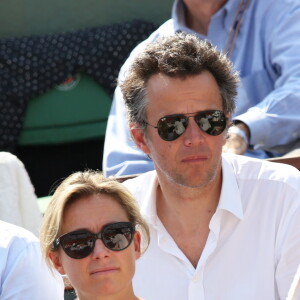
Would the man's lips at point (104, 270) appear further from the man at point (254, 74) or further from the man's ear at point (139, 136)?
the man at point (254, 74)

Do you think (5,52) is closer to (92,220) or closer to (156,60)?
(156,60)

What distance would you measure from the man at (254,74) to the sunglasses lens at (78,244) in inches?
46.7

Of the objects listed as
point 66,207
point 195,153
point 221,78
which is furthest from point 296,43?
point 66,207

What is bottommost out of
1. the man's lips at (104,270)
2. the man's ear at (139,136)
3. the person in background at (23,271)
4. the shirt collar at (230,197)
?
the person in background at (23,271)

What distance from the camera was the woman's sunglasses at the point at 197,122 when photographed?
2.60 meters

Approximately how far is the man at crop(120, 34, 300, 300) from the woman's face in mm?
396

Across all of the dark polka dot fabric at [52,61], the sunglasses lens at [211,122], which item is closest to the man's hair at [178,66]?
the sunglasses lens at [211,122]

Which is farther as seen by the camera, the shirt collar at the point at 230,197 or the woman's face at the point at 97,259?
the shirt collar at the point at 230,197

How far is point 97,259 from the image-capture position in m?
2.15

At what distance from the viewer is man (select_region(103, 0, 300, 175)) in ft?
11.0

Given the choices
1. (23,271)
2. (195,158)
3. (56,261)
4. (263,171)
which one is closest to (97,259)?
(56,261)

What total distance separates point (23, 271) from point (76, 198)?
1.13ft

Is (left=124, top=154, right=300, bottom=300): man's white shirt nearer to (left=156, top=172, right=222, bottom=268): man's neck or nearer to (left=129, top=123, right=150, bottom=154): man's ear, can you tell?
(left=156, top=172, right=222, bottom=268): man's neck

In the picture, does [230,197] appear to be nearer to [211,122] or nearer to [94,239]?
[211,122]
